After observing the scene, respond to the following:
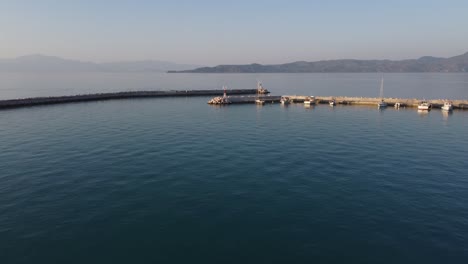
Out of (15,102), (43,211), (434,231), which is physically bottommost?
(434,231)

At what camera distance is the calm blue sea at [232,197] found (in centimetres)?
2473

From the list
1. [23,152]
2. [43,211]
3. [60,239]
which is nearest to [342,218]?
[60,239]

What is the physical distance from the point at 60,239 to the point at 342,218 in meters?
27.2

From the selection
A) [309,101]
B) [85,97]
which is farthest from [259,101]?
[85,97]

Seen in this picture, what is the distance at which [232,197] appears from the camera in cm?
3438

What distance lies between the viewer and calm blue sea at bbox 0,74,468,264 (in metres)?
24.7

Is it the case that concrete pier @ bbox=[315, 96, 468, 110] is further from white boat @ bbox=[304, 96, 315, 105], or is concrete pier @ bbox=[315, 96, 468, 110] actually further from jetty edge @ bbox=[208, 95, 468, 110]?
white boat @ bbox=[304, 96, 315, 105]

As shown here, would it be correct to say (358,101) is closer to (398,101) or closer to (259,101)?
(398,101)

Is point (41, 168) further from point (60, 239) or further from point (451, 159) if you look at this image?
point (451, 159)

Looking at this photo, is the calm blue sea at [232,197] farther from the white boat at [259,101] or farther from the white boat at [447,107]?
the white boat at [259,101]

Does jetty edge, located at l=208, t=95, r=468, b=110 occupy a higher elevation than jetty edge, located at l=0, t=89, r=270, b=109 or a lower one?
lower

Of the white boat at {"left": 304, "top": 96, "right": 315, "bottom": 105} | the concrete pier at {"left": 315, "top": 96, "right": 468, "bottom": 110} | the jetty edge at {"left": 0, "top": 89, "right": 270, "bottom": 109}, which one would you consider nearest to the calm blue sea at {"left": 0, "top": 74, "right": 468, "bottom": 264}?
the concrete pier at {"left": 315, "top": 96, "right": 468, "bottom": 110}

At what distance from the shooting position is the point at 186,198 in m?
34.0

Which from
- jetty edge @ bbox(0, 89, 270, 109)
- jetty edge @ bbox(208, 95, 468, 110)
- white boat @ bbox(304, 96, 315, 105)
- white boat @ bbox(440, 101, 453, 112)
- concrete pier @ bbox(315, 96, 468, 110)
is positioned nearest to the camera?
white boat @ bbox(440, 101, 453, 112)
